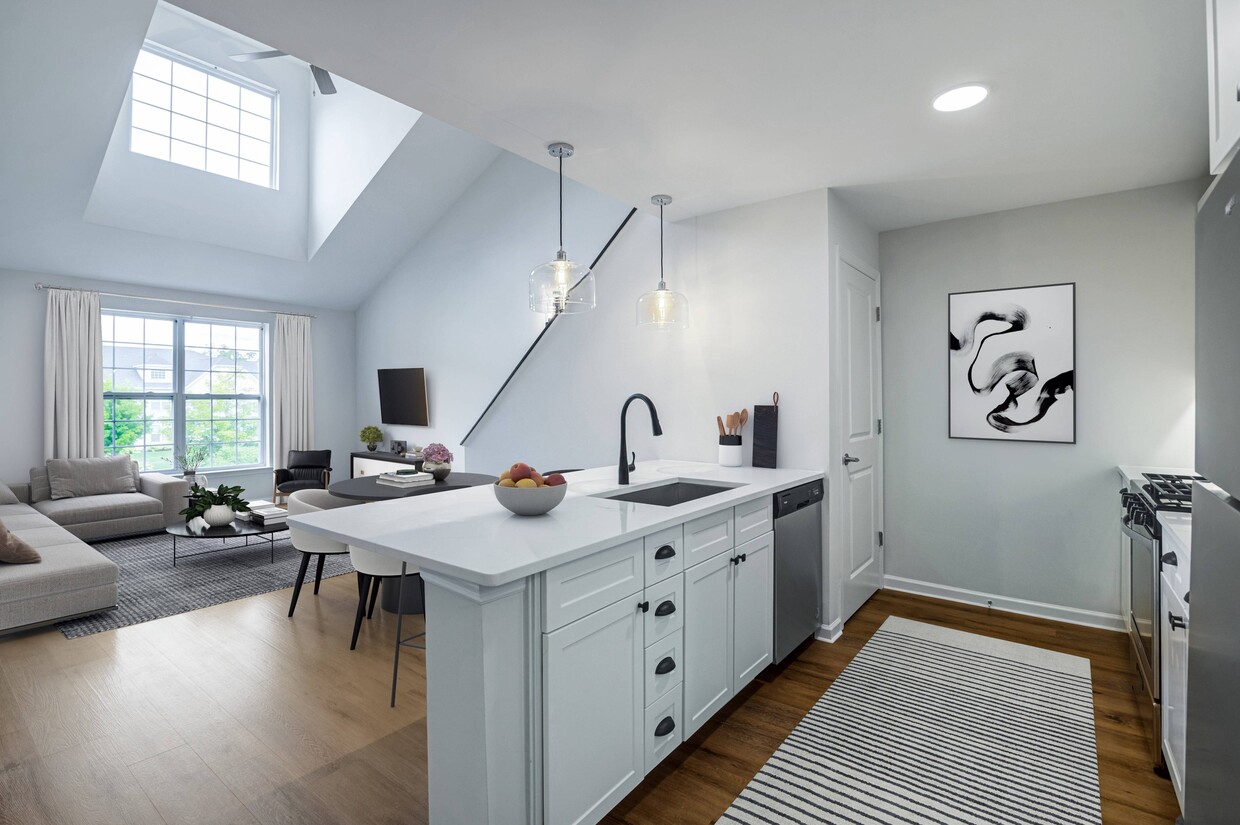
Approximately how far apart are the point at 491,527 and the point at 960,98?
7.29ft

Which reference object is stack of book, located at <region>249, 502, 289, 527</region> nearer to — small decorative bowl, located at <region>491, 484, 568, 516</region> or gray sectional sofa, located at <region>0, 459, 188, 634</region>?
gray sectional sofa, located at <region>0, 459, 188, 634</region>

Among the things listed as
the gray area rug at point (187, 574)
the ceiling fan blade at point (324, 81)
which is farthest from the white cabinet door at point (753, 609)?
the ceiling fan blade at point (324, 81)

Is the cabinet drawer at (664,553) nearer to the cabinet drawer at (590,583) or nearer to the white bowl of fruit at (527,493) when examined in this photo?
the cabinet drawer at (590,583)

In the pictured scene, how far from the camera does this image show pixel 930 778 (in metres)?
1.99

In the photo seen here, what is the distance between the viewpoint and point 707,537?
85.1 inches

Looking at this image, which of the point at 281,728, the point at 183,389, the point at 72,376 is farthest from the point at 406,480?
the point at 183,389

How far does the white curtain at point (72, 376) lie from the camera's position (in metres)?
5.62

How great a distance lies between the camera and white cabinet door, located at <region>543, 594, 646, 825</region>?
1483 mm

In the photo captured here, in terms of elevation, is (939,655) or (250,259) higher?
(250,259)

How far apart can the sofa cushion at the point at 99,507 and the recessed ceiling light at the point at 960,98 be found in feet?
21.7

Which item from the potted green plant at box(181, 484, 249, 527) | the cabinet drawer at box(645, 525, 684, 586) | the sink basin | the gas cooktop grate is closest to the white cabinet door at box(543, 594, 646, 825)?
the cabinet drawer at box(645, 525, 684, 586)

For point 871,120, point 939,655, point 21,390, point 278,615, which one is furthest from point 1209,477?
point 21,390

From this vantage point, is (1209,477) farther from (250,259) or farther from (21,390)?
(21,390)

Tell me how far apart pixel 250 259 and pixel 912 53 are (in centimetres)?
649
